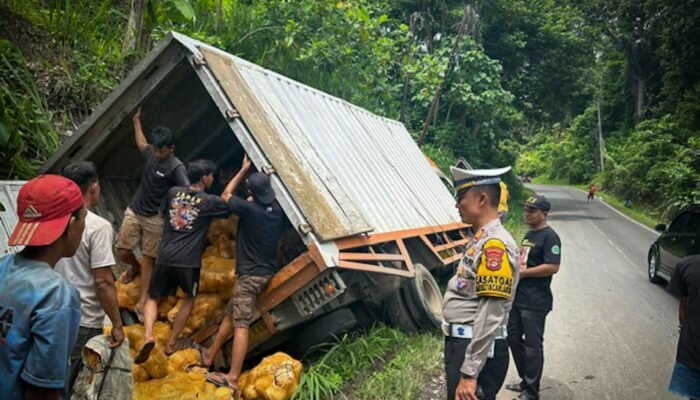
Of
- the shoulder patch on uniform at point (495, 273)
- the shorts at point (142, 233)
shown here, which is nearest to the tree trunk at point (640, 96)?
the shorts at point (142, 233)

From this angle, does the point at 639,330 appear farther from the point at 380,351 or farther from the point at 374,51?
the point at 374,51

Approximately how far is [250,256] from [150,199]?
128 centimetres

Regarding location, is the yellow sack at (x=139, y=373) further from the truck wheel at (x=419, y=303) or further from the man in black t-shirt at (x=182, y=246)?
the truck wheel at (x=419, y=303)

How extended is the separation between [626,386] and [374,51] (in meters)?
7.97

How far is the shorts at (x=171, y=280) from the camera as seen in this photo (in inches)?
170

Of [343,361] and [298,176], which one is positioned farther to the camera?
[343,361]

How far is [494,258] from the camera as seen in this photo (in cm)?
253

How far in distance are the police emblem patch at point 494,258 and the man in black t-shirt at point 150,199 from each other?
117 inches

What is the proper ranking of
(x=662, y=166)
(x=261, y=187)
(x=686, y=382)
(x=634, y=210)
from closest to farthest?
1. (x=686, y=382)
2. (x=261, y=187)
3. (x=662, y=166)
4. (x=634, y=210)

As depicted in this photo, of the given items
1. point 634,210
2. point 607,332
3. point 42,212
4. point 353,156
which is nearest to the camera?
point 42,212

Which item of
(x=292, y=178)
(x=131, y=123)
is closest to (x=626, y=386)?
(x=292, y=178)

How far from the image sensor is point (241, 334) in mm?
4078

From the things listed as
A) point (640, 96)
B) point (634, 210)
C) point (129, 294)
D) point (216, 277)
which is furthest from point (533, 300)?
point (640, 96)

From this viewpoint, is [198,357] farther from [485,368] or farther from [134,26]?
[134,26]
